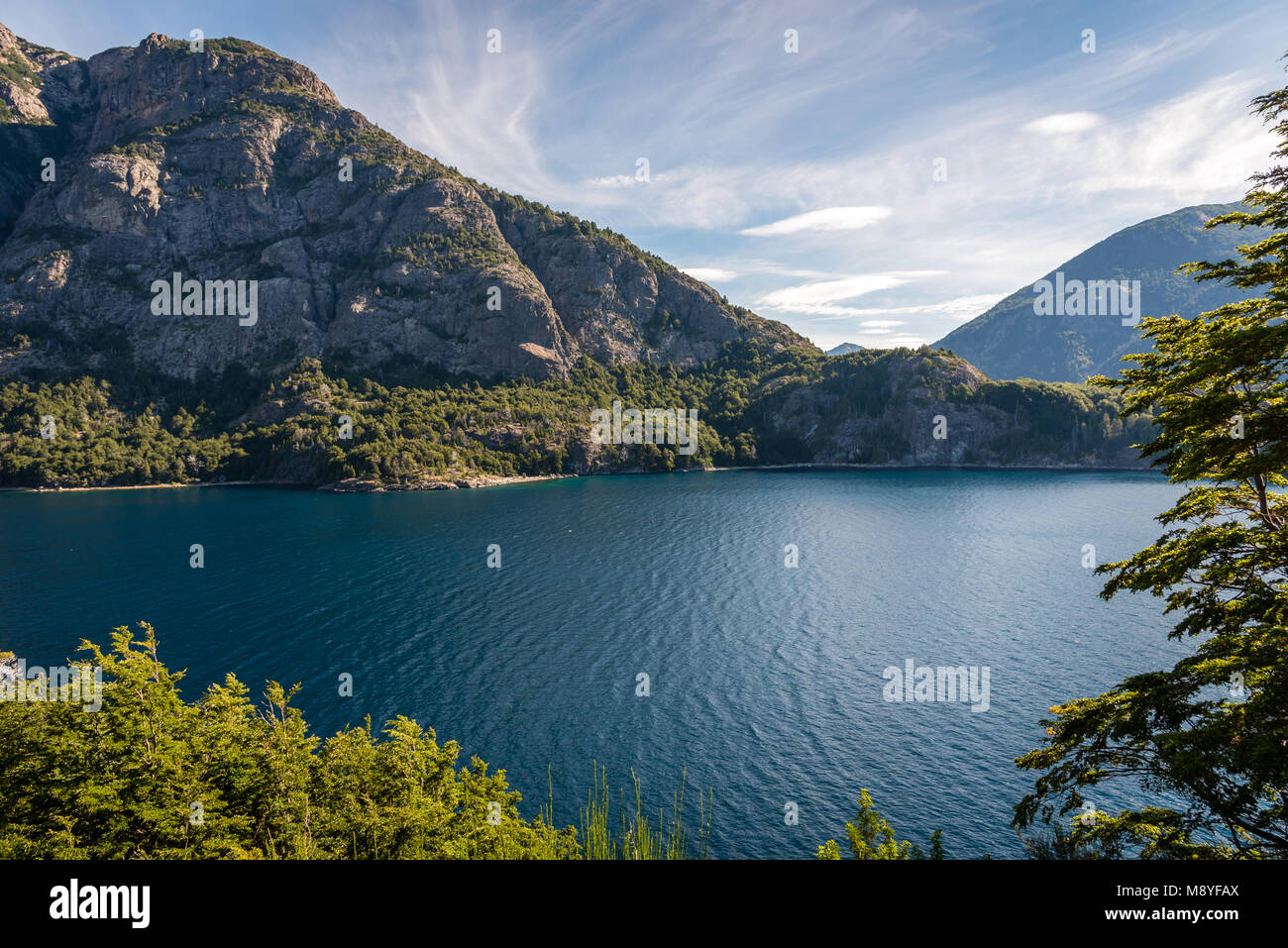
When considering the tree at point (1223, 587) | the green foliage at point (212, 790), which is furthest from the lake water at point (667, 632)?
the tree at point (1223, 587)

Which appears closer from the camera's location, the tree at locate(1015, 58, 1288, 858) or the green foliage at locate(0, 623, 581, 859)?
the tree at locate(1015, 58, 1288, 858)

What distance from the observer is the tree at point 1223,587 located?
13148mm

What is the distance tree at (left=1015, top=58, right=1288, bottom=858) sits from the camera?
13.1 meters

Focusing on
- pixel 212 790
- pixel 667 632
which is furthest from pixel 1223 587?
pixel 667 632

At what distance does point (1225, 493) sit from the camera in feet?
55.7

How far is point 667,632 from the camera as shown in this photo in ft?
211

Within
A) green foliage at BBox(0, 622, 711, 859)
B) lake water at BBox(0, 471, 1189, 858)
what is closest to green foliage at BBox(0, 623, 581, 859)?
green foliage at BBox(0, 622, 711, 859)

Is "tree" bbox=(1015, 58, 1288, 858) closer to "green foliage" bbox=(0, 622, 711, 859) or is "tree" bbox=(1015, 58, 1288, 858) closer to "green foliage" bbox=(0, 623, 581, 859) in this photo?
"green foliage" bbox=(0, 622, 711, 859)

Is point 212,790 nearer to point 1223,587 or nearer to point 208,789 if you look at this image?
point 208,789

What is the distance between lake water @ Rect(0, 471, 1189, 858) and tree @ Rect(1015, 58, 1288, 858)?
67.8 ft

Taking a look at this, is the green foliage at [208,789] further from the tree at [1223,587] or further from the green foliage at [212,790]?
the tree at [1223,587]
